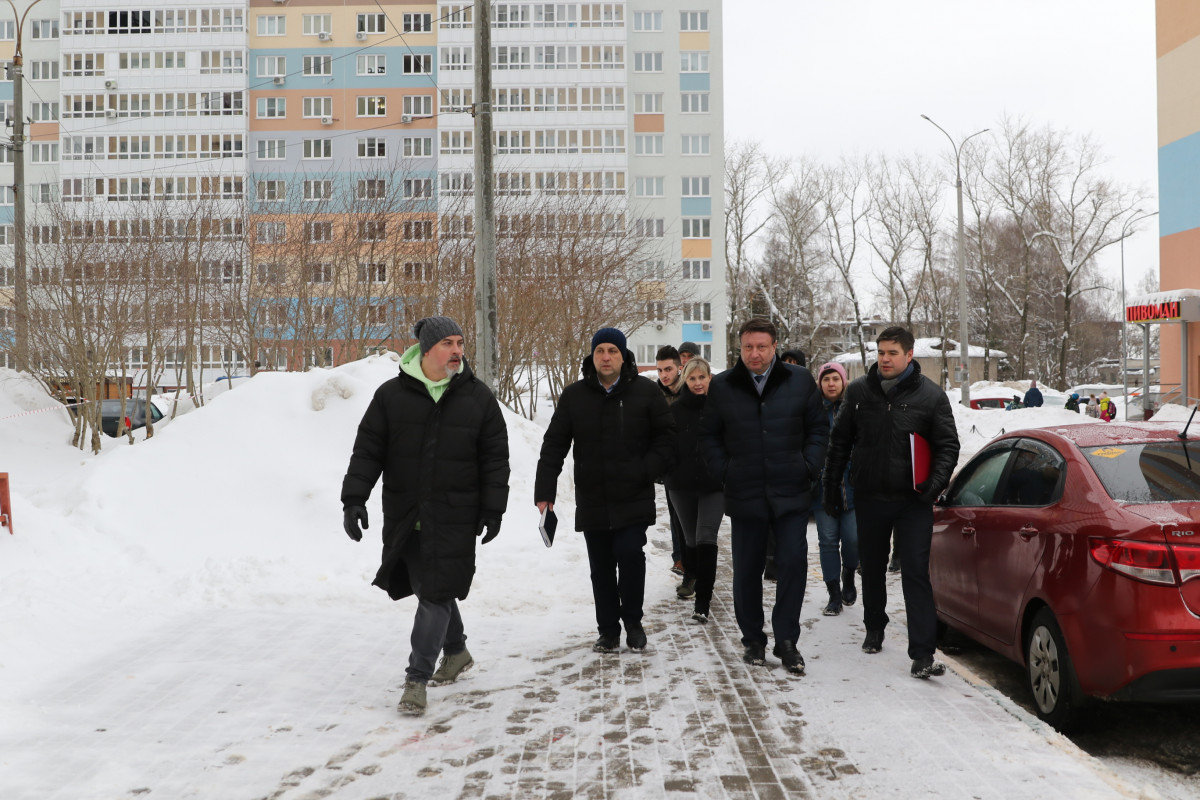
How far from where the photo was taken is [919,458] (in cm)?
614

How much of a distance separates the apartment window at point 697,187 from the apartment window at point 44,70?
4606 centimetres

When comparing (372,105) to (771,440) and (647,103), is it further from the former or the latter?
(771,440)

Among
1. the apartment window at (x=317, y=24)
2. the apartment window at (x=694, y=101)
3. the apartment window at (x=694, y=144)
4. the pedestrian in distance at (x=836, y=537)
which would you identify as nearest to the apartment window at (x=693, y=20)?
the apartment window at (x=694, y=101)

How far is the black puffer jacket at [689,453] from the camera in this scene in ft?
26.7

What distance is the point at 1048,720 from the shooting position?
5266 mm

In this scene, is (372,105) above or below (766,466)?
above

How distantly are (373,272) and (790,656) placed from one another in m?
16.7

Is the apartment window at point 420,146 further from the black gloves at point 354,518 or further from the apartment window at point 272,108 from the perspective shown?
the black gloves at point 354,518

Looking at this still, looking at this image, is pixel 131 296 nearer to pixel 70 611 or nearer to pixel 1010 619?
pixel 70 611

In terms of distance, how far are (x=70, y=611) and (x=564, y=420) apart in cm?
366

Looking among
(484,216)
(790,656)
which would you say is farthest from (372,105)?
(790,656)

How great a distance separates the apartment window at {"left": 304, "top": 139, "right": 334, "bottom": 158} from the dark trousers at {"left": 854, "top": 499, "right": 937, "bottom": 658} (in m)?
73.0

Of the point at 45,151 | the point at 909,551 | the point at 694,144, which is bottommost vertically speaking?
the point at 909,551

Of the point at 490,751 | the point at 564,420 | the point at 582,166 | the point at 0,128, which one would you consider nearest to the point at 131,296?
the point at 564,420
